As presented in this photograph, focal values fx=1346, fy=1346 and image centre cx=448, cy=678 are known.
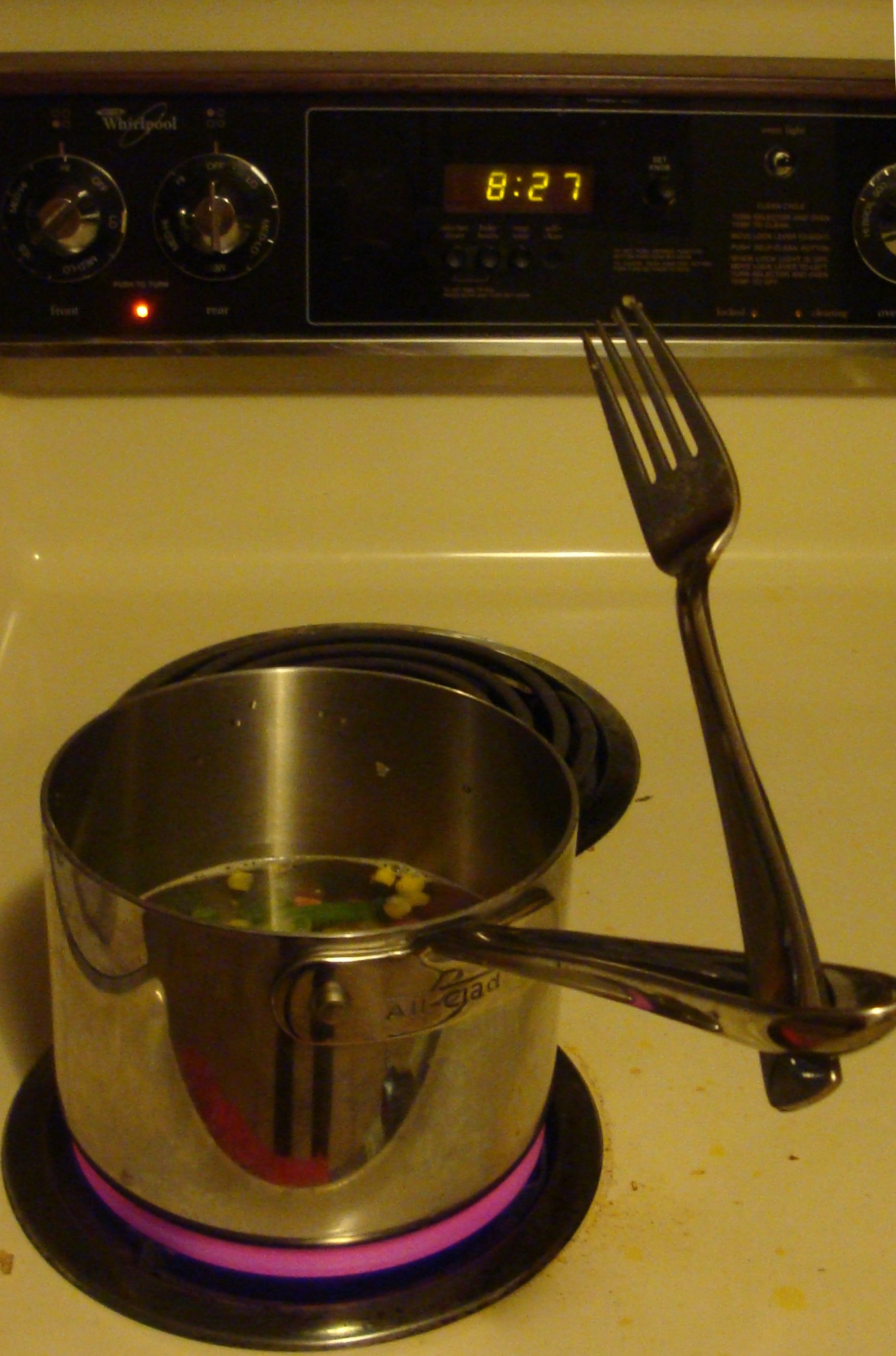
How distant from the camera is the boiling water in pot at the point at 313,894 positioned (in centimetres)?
49

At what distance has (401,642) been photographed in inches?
26.0

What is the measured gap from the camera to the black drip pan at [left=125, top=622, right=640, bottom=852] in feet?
1.92

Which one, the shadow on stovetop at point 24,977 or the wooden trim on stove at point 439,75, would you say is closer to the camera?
the shadow on stovetop at point 24,977

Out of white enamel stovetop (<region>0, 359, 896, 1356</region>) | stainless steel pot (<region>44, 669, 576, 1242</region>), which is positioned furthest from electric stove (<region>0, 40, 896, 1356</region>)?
stainless steel pot (<region>44, 669, 576, 1242</region>)

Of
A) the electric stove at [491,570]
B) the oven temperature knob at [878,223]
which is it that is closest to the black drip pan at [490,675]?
the electric stove at [491,570]

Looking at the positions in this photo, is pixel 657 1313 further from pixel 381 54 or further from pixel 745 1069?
pixel 381 54

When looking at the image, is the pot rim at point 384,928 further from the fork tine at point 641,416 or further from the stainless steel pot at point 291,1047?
the fork tine at point 641,416

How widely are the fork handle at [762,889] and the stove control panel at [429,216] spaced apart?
1.10 feet

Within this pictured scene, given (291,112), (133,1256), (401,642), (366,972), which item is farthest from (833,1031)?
(291,112)

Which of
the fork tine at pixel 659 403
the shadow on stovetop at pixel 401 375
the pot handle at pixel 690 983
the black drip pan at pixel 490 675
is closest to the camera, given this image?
the pot handle at pixel 690 983

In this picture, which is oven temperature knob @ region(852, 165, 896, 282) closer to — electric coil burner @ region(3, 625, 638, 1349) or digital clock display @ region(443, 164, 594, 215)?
digital clock display @ region(443, 164, 594, 215)

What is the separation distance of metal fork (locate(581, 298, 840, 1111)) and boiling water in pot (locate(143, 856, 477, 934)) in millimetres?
157

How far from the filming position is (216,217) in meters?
0.64

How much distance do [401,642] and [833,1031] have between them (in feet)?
1.40
